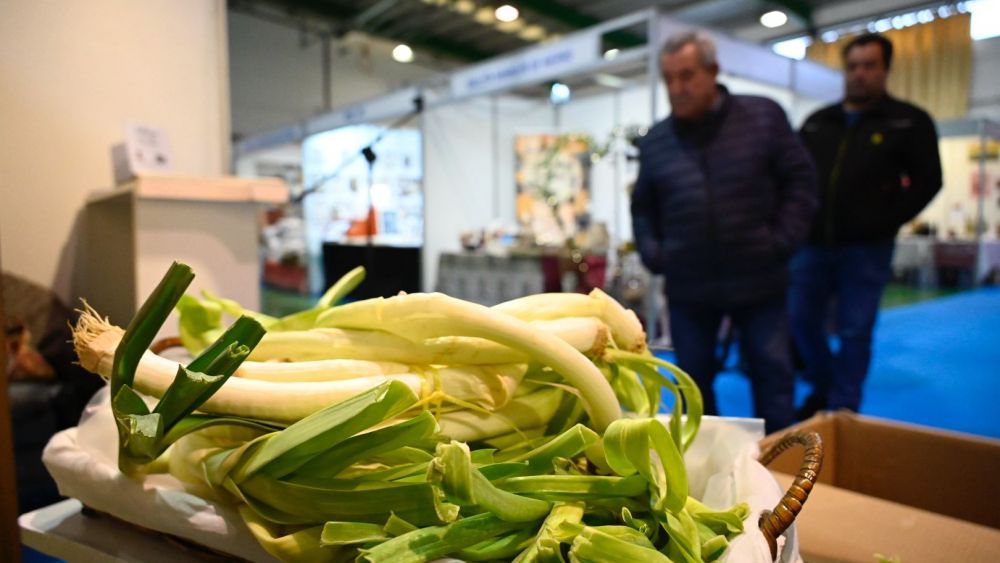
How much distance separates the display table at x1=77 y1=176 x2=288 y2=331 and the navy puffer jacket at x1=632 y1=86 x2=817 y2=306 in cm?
128

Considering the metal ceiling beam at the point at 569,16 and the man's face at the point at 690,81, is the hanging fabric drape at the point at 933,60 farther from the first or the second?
the man's face at the point at 690,81

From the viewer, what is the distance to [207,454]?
1.93 ft

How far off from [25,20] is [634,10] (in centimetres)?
1022

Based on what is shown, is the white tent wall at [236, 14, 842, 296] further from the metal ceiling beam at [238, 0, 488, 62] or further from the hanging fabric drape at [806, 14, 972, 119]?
the hanging fabric drape at [806, 14, 972, 119]

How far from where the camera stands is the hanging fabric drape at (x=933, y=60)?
10391 mm

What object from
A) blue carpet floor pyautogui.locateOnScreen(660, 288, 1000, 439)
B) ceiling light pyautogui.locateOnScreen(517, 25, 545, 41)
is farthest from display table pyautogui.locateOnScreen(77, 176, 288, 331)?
ceiling light pyautogui.locateOnScreen(517, 25, 545, 41)

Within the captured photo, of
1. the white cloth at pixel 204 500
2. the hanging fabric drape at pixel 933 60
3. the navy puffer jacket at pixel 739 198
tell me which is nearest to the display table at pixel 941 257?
the hanging fabric drape at pixel 933 60

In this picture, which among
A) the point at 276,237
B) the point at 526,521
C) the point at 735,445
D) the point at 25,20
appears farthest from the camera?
the point at 276,237

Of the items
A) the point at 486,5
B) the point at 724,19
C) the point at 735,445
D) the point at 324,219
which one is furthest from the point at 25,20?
the point at 724,19

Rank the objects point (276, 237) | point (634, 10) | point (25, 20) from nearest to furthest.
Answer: point (25, 20) → point (276, 237) → point (634, 10)

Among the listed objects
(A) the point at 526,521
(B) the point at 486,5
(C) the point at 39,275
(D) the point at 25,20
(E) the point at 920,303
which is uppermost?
(B) the point at 486,5

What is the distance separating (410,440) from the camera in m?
0.51

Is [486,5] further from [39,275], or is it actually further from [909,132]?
[39,275]

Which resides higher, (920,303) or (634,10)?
(634,10)
